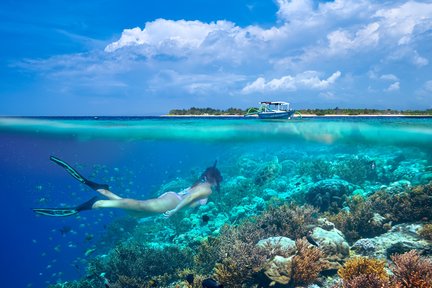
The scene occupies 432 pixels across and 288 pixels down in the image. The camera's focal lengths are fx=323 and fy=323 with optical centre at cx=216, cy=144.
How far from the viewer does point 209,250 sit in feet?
33.7

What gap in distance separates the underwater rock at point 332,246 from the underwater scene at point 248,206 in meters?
0.04

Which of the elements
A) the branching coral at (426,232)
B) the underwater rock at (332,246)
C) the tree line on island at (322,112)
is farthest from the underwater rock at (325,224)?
the tree line on island at (322,112)

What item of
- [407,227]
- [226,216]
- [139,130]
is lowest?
[226,216]

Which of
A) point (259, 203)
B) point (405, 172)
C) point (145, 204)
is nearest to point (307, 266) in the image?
point (145, 204)

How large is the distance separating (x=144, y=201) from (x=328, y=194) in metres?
8.24

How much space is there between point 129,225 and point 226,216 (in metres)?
6.14

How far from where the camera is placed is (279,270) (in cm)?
790

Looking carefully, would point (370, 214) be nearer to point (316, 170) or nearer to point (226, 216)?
point (226, 216)

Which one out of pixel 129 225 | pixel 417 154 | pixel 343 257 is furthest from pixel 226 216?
pixel 417 154

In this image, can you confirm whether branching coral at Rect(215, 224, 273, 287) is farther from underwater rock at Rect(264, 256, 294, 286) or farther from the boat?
the boat

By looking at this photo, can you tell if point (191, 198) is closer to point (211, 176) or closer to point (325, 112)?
point (211, 176)

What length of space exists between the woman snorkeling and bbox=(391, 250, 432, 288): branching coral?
5.89m

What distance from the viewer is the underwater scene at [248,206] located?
827 cm

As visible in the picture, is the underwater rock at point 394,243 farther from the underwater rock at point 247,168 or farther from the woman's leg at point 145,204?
the underwater rock at point 247,168
